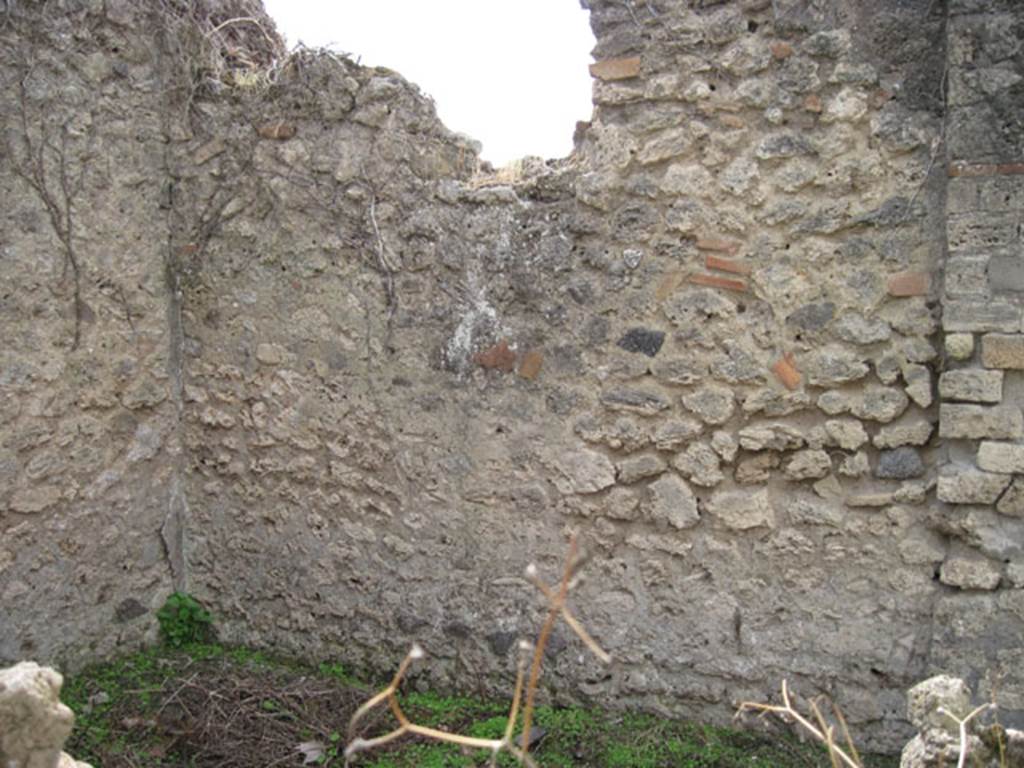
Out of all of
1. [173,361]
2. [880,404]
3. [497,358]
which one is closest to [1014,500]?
[880,404]

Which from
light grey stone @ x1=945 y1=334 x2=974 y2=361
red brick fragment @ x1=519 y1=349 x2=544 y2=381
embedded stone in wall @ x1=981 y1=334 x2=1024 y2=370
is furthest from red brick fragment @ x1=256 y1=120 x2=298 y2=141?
embedded stone in wall @ x1=981 y1=334 x2=1024 y2=370

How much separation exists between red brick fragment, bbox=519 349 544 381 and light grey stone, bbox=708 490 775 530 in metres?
0.77

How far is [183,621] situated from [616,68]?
9.24 ft

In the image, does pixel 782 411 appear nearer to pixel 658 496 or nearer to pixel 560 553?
pixel 658 496

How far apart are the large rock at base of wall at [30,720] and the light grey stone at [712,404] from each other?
6.94 feet

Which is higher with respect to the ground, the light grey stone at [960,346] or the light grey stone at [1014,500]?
the light grey stone at [960,346]

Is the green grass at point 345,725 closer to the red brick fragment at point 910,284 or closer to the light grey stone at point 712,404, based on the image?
the light grey stone at point 712,404

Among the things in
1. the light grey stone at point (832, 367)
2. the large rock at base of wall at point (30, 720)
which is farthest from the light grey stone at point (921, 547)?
the large rock at base of wall at point (30, 720)

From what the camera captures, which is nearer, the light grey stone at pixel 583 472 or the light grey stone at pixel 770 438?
the light grey stone at pixel 770 438

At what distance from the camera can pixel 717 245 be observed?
3.25 metres

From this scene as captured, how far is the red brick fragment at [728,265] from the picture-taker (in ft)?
10.6

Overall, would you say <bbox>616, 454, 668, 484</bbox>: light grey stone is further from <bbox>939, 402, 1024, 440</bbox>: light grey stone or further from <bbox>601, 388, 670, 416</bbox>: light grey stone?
<bbox>939, 402, 1024, 440</bbox>: light grey stone

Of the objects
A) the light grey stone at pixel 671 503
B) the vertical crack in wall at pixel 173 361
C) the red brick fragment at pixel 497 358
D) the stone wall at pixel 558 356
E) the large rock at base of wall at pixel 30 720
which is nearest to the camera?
the large rock at base of wall at pixel 30 720

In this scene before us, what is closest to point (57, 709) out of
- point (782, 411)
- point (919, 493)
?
point (782, 411)
